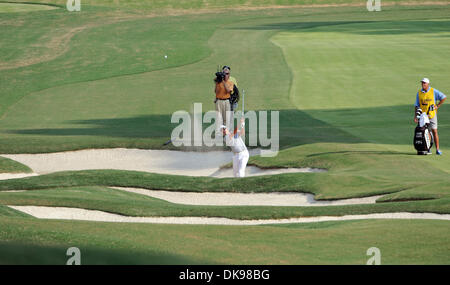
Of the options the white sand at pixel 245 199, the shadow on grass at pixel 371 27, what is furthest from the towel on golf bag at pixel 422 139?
the shadow on grass at pixel 371 27

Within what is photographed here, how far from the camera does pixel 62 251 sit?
1249 centimetres

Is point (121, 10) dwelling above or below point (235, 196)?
above

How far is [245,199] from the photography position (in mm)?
21219

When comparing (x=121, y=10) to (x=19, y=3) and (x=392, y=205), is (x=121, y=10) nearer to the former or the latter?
(x=19, y=3)

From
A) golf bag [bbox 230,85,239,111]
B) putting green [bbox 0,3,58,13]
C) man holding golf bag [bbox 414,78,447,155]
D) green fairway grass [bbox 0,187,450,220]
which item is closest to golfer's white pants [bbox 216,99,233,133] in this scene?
golf bag [bbox 230,85,239,111]

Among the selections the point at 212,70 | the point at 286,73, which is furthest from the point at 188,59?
the point at 286,73

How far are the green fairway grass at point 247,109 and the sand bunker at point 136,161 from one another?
0.56 metres

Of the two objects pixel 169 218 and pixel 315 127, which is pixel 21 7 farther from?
pixel 169 218

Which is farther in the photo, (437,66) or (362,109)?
(437,66)

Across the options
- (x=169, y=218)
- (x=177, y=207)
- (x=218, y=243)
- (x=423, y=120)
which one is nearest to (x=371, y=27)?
(x=423, y=120)

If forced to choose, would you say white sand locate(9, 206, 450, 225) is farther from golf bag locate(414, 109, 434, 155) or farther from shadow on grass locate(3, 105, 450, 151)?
shadow on grass locate(3, 105, 450, 151)
